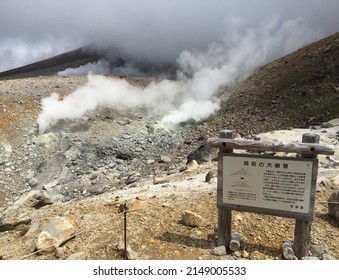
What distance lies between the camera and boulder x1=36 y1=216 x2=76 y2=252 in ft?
17.6

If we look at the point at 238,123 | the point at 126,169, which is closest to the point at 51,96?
the point at 126,169

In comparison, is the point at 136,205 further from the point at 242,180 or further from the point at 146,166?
the point at 146,166

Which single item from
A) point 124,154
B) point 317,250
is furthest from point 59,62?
point 317,250

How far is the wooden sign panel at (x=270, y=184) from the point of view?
428 cm

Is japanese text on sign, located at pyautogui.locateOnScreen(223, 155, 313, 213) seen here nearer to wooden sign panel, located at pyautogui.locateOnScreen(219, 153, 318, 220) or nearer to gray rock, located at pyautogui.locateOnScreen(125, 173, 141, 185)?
wooden sign panel, located at pyautogui.locateOnScreen(219, 153, 318, 220)

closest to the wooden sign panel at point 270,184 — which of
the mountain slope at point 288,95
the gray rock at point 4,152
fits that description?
the gray rock at point 4,152

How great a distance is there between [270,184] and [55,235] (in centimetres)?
345

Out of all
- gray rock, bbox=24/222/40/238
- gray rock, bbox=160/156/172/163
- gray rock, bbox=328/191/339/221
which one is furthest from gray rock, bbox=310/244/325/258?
gray rock, bbox=160/156/172/163

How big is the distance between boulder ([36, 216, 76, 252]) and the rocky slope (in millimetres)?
118

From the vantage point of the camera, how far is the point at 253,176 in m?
4.49

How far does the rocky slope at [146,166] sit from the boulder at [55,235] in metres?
0.12

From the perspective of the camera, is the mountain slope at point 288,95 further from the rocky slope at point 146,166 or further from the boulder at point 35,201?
the boulder at point 35,201

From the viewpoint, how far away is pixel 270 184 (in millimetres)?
4410
